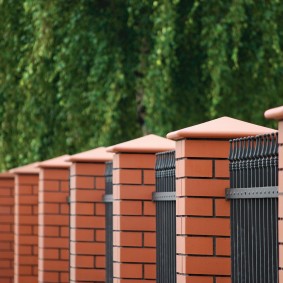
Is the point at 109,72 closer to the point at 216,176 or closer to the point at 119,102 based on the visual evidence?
the point at 119,102

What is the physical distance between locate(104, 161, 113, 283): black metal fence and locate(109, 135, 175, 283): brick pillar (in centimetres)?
94

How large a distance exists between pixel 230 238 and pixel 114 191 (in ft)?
7.38

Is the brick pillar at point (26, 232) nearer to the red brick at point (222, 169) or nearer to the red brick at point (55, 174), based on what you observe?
the red brick at point (55, 174)

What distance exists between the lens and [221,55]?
15359 mm

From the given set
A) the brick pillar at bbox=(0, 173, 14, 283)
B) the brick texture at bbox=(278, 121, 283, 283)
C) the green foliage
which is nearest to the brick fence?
the brick texture at bbox=(278, 121, 283, 283)

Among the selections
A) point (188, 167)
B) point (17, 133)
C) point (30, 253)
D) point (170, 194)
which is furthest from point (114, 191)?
point (17, 133)

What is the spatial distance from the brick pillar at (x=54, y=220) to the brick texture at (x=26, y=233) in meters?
1.33

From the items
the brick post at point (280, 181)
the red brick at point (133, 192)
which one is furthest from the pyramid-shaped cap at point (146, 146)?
the brick post at point (280, 181)

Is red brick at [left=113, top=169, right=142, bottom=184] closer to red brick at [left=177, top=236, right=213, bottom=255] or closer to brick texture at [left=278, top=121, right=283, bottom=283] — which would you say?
red brick at [left=177, top=236, right=213, bottom=255]

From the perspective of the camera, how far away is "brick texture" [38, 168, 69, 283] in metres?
12.4

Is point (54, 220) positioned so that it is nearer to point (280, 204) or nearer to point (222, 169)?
point (222, 169)

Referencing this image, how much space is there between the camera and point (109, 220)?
1040 cm

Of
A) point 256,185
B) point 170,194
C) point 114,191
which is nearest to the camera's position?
A: point 256,185

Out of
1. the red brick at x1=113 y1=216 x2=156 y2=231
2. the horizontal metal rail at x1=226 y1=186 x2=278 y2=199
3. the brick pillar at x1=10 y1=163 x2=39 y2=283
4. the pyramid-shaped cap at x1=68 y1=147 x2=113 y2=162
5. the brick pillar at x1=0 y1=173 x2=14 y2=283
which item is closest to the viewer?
the horizontal metal rail at x1=226 y1=186 x2=278 y2=199
